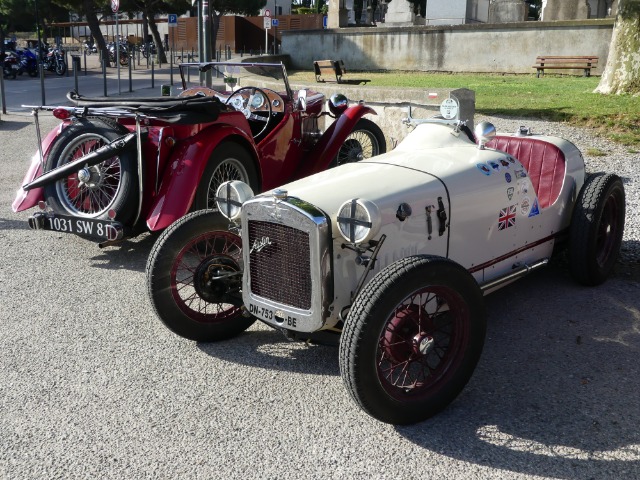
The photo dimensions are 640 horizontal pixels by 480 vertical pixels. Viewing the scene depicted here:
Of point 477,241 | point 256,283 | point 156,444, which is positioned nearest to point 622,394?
point 477,241

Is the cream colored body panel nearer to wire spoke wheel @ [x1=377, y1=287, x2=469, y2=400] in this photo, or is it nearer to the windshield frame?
wire spoke wheel @ [x1=377, y1=287, x2=469, y2=400]

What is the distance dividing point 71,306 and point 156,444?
6.56ft

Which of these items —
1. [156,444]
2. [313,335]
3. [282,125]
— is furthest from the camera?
[282,125]

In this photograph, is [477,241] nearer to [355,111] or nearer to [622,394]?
[622,394]

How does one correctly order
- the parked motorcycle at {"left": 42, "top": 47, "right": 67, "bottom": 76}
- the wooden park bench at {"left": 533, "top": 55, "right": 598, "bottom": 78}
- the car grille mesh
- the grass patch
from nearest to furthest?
the car grille mesh
the grass patch
the wooden park bench at {"left": 533, "top": 55, "right": 598, "bottom": 78}
the parked motorcycle at {"left": 42, "top": 47, "right": 67, "bottom": 76}

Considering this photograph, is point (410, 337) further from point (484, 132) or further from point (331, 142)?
point (331, 142)

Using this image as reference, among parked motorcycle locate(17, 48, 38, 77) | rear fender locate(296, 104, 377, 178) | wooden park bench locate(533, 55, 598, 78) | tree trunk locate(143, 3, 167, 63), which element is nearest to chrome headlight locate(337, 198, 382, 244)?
rear fender locate(296, 104, 377, 178)

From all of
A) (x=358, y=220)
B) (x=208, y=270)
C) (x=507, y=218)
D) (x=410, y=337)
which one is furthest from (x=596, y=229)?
(x=208, y=270)

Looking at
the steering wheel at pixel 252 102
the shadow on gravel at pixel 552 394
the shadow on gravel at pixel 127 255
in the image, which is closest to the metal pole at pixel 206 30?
the steering wheel at pixel 252 102

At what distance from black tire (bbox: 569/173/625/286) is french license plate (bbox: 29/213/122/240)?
3414mm

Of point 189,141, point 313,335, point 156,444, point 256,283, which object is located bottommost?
point 156,444

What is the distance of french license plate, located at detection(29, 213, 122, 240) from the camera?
5.34 meters

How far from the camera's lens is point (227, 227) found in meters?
4.21

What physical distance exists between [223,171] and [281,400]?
113 inches
